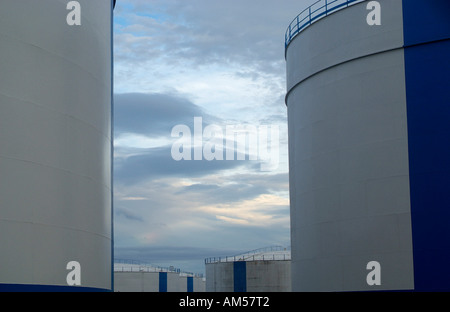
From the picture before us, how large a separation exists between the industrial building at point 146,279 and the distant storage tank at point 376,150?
31524 millimetres

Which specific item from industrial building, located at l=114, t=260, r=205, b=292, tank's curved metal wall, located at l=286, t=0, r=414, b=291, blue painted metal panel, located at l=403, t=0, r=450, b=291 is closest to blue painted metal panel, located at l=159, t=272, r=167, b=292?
industrial building, located at l=114, t=260, r=205, b=292

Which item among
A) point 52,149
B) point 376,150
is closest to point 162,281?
point 376,150

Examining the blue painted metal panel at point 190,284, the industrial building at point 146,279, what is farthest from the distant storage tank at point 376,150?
the blue painted metal panel at point 190,284

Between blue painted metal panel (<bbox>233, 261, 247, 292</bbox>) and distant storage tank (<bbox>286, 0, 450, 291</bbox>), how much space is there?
19.2 m

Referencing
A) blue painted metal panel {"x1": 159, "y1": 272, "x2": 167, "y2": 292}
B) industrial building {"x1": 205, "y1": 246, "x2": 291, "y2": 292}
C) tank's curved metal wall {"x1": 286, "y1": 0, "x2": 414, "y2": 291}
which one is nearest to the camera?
tank's curved metal wall {"x1": 286, "y1": 0, "x2": 414, "y2": 291}

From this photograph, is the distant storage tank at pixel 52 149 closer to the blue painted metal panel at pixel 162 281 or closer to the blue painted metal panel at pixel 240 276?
the blue painted metal panel at pixel 240 276

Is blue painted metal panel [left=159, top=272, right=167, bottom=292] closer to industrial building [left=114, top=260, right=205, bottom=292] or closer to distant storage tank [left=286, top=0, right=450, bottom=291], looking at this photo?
industrial building [left=114, top=260, right=205, bottom=292]

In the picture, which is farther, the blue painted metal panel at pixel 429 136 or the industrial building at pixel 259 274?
the industrial building at pixel 259 274

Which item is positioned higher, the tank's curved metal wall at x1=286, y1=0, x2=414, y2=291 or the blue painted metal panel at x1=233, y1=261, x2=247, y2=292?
the tank's curved metal wall at x1=286, y1=0, x2=414, y2=291

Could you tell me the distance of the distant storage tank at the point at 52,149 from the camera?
35.6 ft

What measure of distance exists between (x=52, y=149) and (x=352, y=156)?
10.9 meters

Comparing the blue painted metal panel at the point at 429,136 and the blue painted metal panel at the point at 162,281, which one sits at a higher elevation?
the blue painted metal panel at the point at 429,136

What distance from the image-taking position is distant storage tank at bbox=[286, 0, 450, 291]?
17500mm

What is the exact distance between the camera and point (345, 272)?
19531 mm
